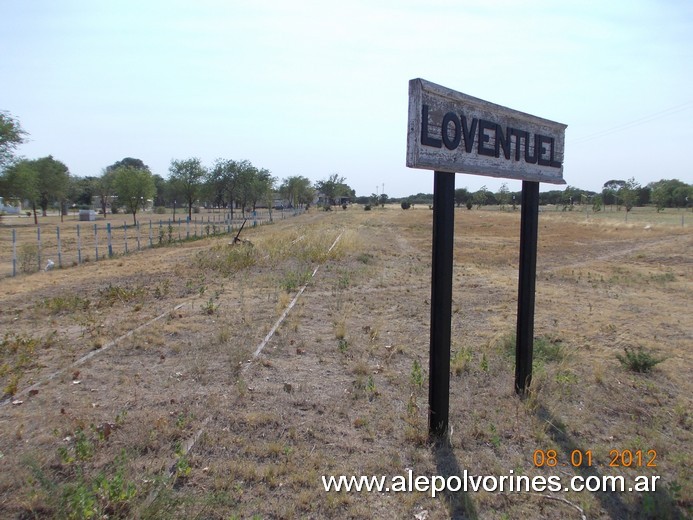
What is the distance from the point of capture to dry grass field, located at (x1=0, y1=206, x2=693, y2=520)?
11.6 ft

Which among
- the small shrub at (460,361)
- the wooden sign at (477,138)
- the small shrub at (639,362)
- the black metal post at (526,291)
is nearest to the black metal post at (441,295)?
the wooden sign at (477,138)

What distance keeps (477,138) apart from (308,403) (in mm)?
3036

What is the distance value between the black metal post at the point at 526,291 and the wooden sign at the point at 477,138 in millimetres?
316

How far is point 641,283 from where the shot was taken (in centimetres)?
1491

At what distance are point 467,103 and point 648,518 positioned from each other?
3385 millimetres

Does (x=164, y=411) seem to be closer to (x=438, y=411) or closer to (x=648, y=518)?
(x=438, y=411)

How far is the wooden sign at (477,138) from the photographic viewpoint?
402 centimetres

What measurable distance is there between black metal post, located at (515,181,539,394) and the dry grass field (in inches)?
11.6

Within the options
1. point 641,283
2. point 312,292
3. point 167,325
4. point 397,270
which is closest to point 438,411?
point 167,325

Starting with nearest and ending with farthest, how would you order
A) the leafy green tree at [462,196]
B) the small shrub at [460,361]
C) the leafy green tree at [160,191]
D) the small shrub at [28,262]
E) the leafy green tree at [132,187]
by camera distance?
1. the small shrub at [460,361]
2. the small shrub at [28,262]
3. the leafy green tree at [132,187]
4. the leafy green tree at [160,191]
5. the leafy green tree at [462,196]
